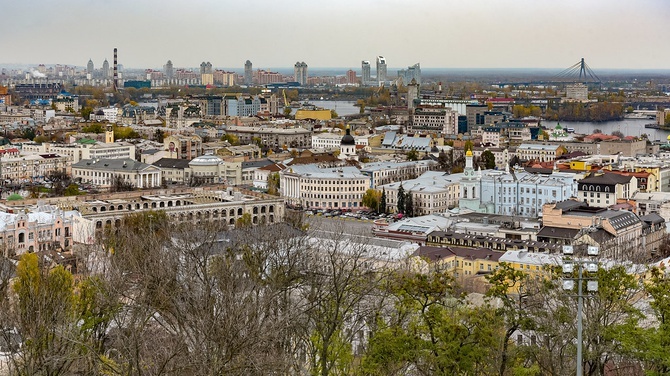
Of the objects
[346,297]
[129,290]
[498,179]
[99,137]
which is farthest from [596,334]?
[99,137]

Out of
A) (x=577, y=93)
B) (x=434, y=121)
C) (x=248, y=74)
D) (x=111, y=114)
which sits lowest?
(x=434, y=121)

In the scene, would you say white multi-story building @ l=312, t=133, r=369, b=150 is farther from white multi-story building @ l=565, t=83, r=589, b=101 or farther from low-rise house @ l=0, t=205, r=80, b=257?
white multi-story building @ l=565, t=83, r=589, b=101

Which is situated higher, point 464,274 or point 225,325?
point 225,325

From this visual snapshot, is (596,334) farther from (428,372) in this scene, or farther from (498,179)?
(498,179)

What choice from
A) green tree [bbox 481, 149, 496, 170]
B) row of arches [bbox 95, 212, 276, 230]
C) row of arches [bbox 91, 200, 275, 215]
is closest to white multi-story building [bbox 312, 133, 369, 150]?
green tree [bbox 481, 149, 496, 170]

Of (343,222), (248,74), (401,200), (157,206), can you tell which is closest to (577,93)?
(248,74)

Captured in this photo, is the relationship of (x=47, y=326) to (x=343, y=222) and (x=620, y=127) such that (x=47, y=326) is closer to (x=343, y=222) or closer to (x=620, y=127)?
(x=343, y=222)
